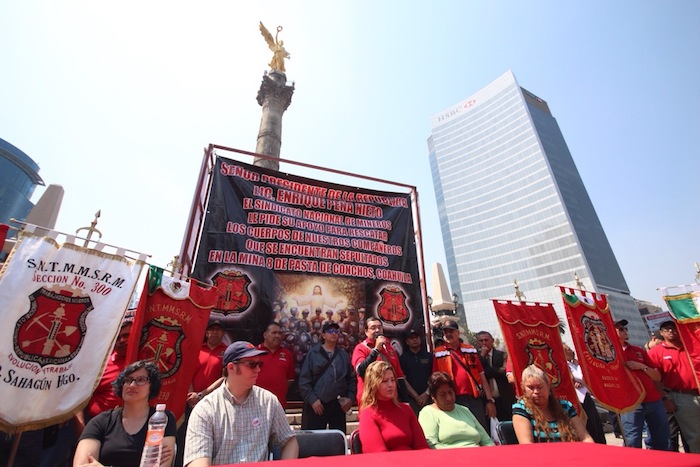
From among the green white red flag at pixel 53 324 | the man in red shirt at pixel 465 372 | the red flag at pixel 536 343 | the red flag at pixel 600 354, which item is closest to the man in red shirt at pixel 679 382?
the red flag at pixel 600 354

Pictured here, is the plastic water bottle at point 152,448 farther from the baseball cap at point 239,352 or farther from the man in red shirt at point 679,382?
the man in red shirt at point 679,382

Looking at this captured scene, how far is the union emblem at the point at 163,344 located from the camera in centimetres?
343

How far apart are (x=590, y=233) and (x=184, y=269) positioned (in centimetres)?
8369

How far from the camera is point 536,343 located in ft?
16.4

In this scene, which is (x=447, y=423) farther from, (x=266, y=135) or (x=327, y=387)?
(x=266, y=135)

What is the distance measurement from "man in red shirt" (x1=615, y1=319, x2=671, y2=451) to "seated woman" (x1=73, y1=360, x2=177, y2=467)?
5978 millimetres

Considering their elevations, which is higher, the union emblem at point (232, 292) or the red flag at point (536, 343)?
the union emblem at point (232, 292)

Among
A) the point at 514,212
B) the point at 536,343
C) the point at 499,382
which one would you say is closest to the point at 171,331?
the point at 499,382

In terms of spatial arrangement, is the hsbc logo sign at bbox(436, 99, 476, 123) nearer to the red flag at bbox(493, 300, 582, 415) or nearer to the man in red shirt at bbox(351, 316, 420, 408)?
the red flag at bbox(493, 300, 582, 415)

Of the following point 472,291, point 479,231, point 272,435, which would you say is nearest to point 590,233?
point 479,231

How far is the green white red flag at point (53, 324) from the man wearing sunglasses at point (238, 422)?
1882 millimetres

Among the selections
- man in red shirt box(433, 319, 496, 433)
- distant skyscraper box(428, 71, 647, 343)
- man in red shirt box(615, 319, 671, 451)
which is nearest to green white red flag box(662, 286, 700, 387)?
man in red shirt box(615, 319, 671, 451)

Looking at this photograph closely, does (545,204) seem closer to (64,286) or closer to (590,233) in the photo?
(590,233)

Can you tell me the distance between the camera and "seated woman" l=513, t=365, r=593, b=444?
259 cm
